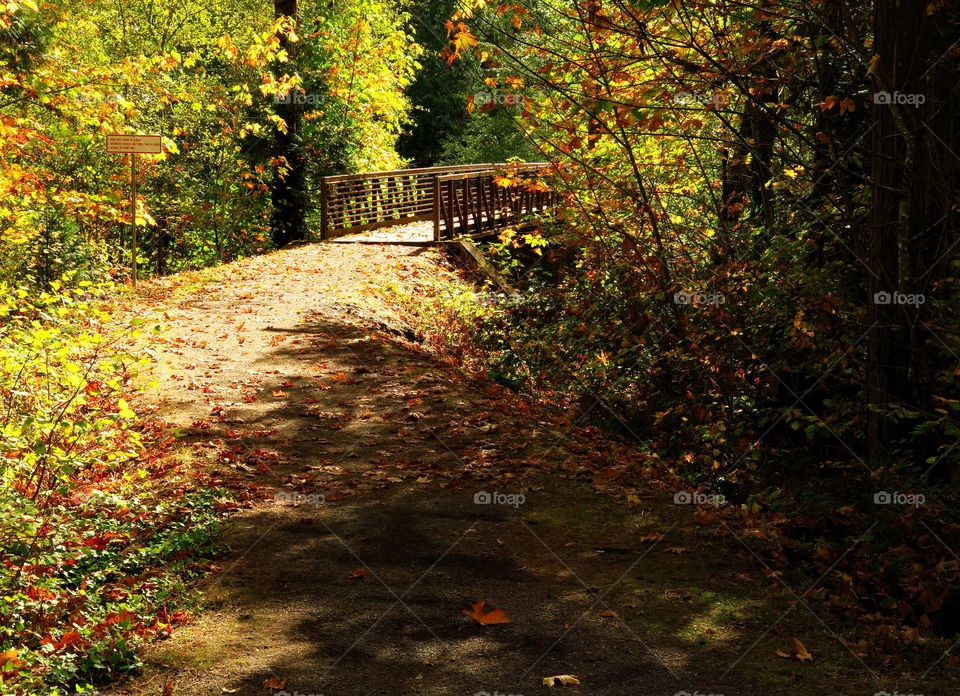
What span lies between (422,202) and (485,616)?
74.5 ft

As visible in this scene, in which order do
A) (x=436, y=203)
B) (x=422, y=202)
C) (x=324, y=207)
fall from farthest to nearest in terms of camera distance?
(x=422, y=202)
(x=324, y=207)
(x=436, y=203)

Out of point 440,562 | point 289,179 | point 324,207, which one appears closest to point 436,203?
point 324,207

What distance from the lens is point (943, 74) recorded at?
21.3 ft

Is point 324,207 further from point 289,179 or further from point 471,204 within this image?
point 471,204

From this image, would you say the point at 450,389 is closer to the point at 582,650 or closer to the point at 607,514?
the point at 607,514

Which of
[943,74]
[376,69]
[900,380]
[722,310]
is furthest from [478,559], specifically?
[376,69]

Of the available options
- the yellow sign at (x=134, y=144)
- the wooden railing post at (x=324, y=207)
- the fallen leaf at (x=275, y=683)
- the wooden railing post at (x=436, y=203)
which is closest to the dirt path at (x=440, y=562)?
the fallen leaf at (x=275, y=683)

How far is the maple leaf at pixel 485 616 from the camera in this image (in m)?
5.20

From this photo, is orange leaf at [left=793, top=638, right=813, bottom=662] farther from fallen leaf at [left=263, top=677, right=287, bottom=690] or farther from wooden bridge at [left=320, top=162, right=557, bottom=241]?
wooden bridge at [left=320, top=162, right=557, bottom=241]

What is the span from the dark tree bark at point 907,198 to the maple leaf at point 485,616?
3258mm

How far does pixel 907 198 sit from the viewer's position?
21.6ft

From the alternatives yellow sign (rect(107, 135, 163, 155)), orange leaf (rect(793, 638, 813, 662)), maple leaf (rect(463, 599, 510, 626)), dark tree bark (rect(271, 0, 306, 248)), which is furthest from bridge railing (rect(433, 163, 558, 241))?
orange leaf (rect(793, 638, 813, 662))

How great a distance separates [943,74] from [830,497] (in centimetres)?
328

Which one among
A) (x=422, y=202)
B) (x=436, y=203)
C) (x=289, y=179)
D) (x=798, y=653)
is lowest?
(x=798, y=653)
